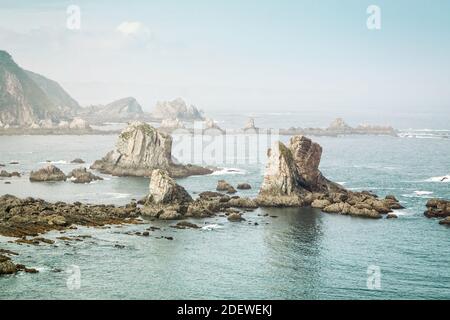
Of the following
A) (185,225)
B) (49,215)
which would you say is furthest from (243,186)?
(49,215)

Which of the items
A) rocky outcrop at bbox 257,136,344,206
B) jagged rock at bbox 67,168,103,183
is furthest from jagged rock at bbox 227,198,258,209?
jagged rock at bbox 67,168,103,183

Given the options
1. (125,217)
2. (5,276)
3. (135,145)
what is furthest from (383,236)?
(135,145)

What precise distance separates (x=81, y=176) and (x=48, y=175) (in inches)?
326

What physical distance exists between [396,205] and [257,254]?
43.3 metres

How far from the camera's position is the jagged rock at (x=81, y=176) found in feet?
503

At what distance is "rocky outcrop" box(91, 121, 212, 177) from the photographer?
16938cm

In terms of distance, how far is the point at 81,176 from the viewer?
15525 centimetres

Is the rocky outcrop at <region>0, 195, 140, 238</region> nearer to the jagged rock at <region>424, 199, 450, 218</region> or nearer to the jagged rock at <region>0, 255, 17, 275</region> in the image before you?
the jagged rock at <region>0, 255, 17, 275</region>

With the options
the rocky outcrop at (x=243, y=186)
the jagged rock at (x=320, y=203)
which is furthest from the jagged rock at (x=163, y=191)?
the rocky outcrop at (x=243, y=186)

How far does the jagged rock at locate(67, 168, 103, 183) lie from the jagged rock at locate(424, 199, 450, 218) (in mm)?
79831

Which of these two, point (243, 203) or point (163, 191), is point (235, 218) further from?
point (163, 191)

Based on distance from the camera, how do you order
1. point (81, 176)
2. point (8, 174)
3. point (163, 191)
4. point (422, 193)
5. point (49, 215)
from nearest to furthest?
point (49, 215) < point (163, 191) < point (422, 193) < point (81, 176) < point (8, 174)

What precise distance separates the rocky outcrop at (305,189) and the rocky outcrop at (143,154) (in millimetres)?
45837
